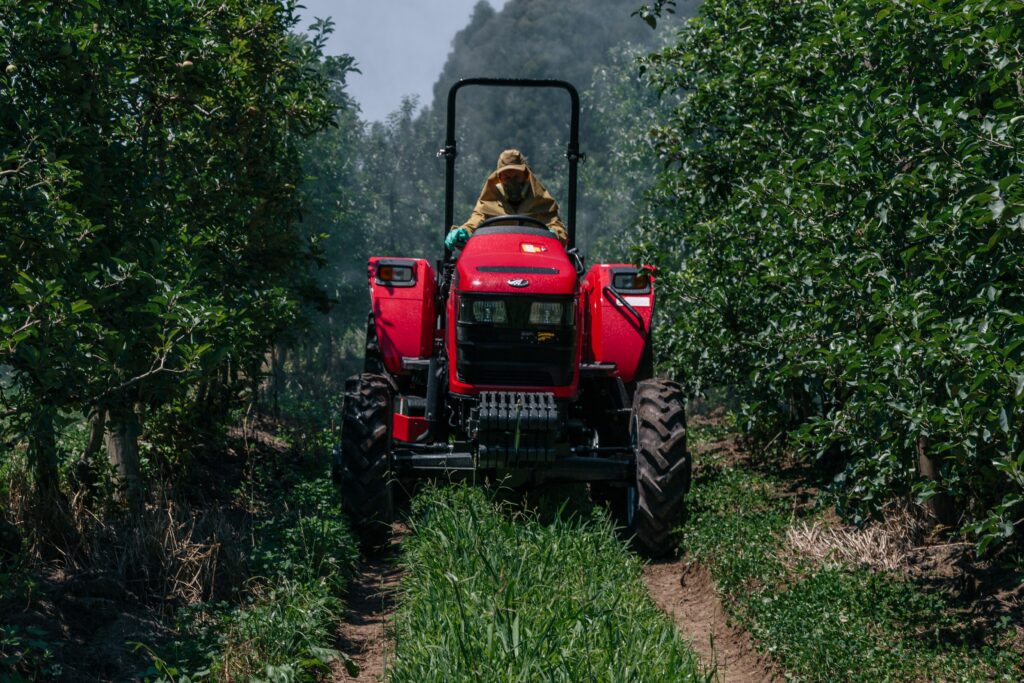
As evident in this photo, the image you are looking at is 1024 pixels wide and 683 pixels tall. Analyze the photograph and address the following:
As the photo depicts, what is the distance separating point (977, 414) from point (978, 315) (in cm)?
58

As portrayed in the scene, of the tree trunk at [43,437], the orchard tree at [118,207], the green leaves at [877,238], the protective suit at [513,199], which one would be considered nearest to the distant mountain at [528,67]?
the green leaves at [877,238]

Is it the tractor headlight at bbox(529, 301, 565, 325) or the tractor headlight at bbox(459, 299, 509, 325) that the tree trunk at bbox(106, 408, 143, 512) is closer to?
the tractor headlight at bbox(459, 299, 509, 325)

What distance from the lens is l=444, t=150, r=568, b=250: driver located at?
28.2ft

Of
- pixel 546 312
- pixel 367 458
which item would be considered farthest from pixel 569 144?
pixel 367 458

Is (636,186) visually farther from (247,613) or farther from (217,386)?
(247,613)

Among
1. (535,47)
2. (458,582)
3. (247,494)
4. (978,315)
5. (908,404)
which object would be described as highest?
(535,47)

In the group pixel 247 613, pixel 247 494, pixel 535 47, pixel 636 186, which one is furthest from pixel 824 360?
pixel 535 47

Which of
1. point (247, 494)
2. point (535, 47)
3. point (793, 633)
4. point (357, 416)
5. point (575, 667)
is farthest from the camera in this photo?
point (535, 47)

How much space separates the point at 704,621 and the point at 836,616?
3.51 feet

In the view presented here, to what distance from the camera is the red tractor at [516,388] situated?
24.2 feet

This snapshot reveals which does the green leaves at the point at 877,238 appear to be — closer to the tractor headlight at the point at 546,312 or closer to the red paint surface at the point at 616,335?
the red paint surface at the point at 616,335

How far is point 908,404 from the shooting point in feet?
19.4

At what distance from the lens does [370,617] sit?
22.8ft

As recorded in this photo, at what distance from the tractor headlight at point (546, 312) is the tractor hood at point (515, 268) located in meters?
0.10
